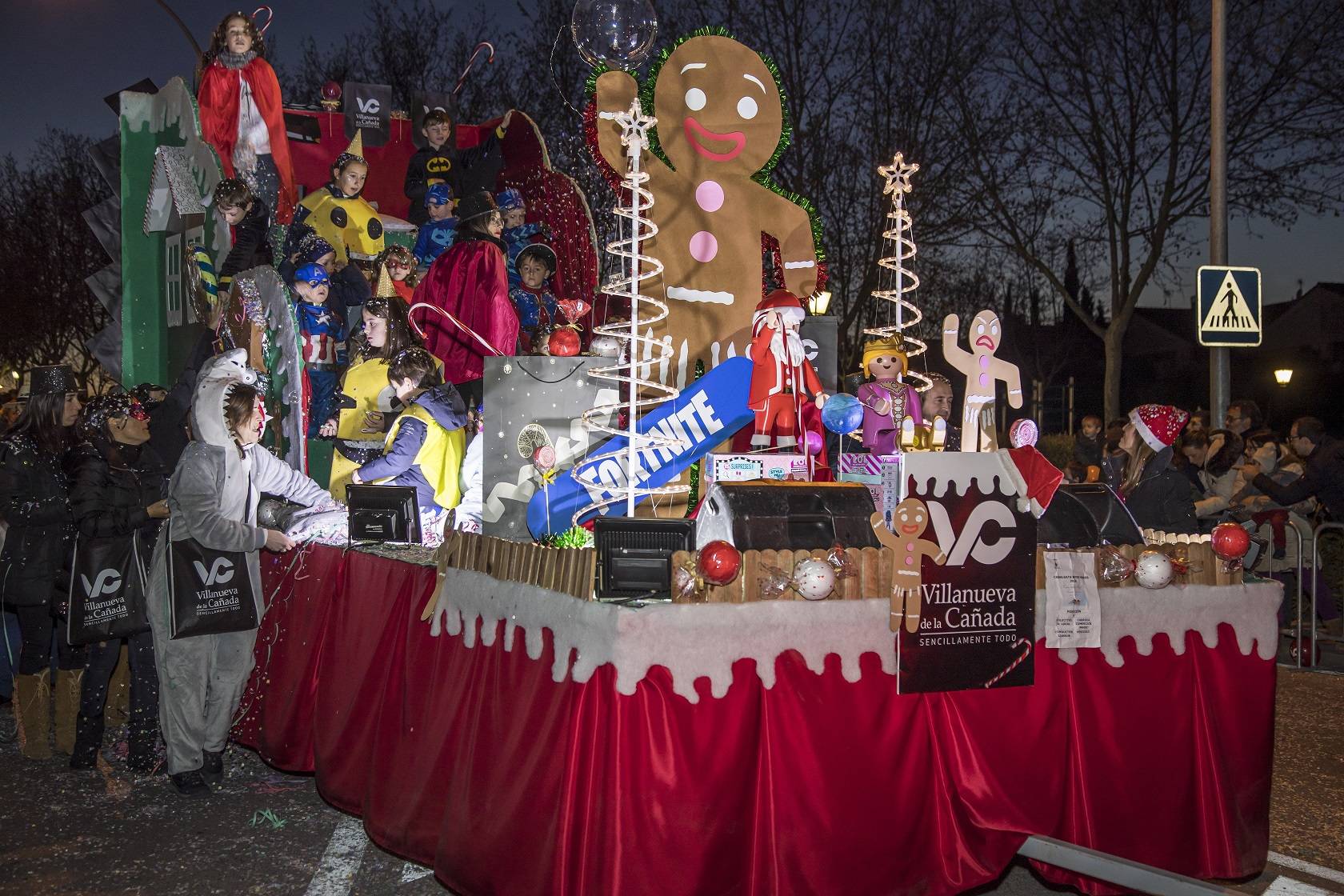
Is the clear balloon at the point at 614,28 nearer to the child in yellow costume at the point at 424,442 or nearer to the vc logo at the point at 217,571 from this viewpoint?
the child in yellow costume at the point at 424,442

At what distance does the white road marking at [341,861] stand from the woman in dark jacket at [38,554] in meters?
2.04

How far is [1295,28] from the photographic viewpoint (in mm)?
15500

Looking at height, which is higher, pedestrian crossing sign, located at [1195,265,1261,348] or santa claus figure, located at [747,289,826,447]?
pedestrian crossing sign, located at [1195,265,1261,348]

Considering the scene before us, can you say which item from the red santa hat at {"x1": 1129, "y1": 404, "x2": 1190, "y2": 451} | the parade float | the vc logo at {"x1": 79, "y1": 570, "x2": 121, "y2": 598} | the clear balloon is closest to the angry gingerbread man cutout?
the clear balloon

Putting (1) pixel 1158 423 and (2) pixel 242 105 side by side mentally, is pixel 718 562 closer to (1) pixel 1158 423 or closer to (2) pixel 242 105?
(1) pixel 1158 423

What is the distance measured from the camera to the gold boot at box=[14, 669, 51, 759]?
5.73 metres

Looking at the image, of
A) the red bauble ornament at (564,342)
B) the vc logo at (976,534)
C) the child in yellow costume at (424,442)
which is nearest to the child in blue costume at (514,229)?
the child in yellow costume at (424,442)

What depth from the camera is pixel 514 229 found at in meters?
8.15

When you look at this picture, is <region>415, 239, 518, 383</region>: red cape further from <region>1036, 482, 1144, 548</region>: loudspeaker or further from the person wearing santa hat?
<region>1036, 482, 1144, 548</region>: loudspeaker

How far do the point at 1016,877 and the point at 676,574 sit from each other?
2008mm

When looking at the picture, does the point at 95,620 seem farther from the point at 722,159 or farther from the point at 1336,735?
the point at 1336,735

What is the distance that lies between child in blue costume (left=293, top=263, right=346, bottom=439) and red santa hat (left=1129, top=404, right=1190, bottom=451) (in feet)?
16.2

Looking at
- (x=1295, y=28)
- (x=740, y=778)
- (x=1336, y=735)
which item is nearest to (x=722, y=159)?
(x=740, y=778)

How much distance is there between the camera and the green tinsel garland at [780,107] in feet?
19.8
